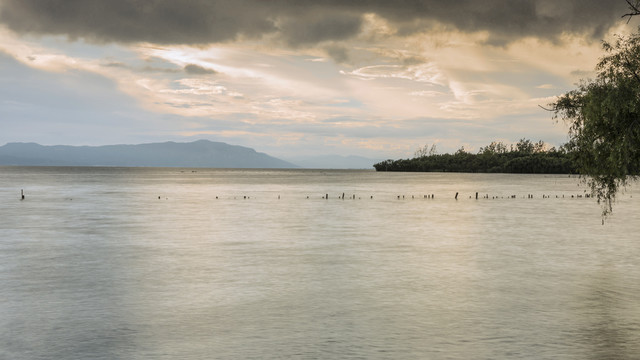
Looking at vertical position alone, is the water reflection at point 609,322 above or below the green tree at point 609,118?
below

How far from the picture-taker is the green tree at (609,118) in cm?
2723

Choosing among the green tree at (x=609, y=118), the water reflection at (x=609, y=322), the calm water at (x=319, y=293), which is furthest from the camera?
the green tree at (x=609, y=118)

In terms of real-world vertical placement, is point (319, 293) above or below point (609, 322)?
below

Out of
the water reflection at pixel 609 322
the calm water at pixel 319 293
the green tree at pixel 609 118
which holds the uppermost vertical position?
the green tree at pixel 609 118

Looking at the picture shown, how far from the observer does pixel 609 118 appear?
27.6 metres

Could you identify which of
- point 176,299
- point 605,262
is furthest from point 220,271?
point 605,262

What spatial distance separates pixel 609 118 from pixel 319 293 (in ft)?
50.8

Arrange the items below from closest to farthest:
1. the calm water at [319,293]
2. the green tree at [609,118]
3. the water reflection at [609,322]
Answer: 1. the water reflection at [609,322]
2. the calm water at [319,293]
3. the green tree at [609,118]

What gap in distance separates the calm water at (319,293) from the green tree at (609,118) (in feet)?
18.8

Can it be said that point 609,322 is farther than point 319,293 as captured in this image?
No

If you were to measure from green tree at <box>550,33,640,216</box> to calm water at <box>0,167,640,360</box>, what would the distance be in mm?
5740

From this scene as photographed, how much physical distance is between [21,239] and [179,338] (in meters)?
35.4

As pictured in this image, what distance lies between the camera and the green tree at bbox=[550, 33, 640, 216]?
2723 centimetres

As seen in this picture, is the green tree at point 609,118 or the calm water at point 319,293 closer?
the calm water at point 319,293
